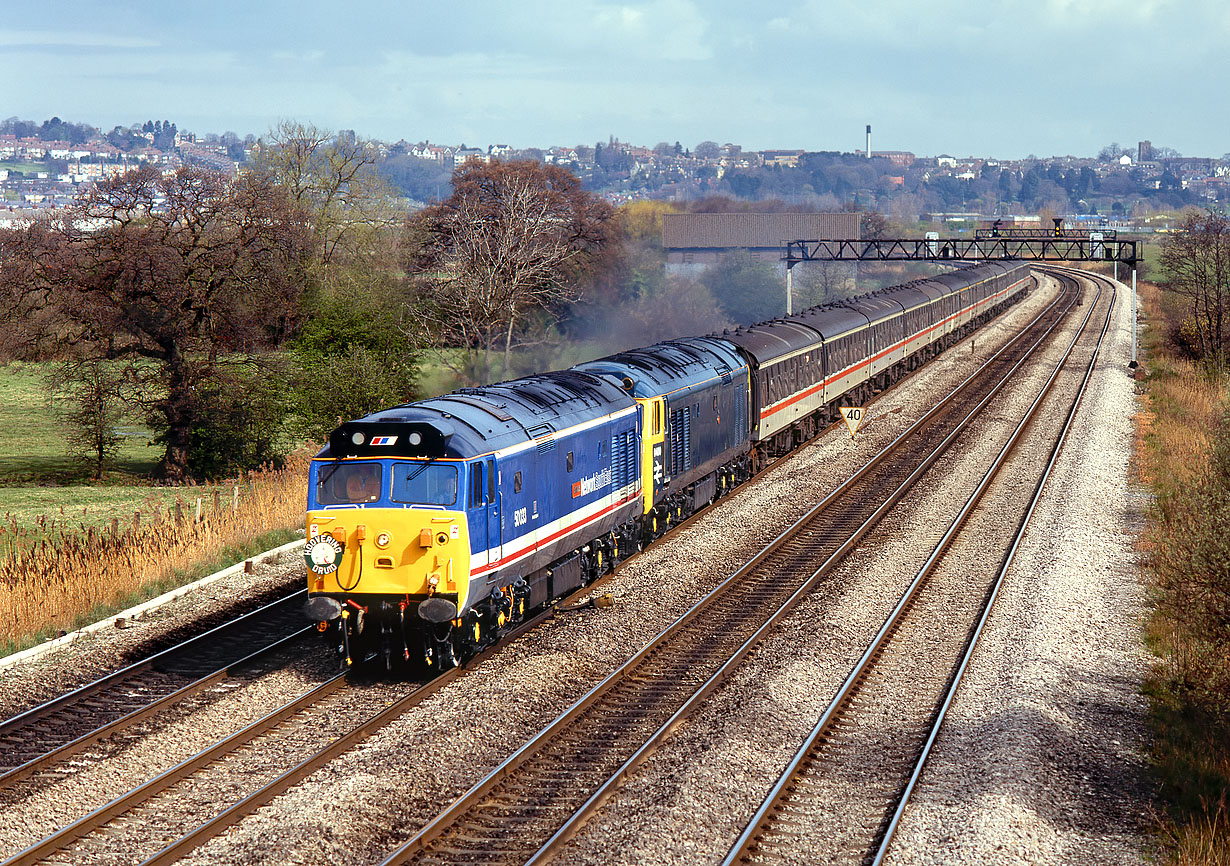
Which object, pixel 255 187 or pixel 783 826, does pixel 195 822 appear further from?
pixel 255 187

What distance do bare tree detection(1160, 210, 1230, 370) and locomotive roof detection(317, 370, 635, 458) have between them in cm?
3523

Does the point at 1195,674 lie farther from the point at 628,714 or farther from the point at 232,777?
the point at 232,777

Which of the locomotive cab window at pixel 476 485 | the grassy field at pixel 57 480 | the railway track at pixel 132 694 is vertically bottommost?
the grassy field at pixel 57 480

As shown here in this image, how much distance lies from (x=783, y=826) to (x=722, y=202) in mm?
135048

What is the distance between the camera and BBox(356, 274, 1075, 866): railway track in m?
12.1

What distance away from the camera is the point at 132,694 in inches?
647

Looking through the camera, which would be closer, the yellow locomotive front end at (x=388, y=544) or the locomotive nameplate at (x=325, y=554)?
the yellow locomotive front end at (x=388, y=544)

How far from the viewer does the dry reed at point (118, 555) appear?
773 inches

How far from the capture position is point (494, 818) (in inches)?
495

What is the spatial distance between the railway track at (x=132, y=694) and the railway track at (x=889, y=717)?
26.4ft

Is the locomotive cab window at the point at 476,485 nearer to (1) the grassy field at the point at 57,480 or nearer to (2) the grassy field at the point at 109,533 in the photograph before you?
(2) the grassy field at the point at 109,533

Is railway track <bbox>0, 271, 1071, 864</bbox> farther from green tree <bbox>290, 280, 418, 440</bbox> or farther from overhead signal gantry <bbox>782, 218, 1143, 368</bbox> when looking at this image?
overhead signal gantry <bbox>782, 218, 1143, 368</bbox>

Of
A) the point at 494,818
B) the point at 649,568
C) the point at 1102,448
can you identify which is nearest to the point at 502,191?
the point at 1102,448

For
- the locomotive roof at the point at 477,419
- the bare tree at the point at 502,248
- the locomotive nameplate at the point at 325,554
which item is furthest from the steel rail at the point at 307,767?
the bare tree at the point at 502,248
